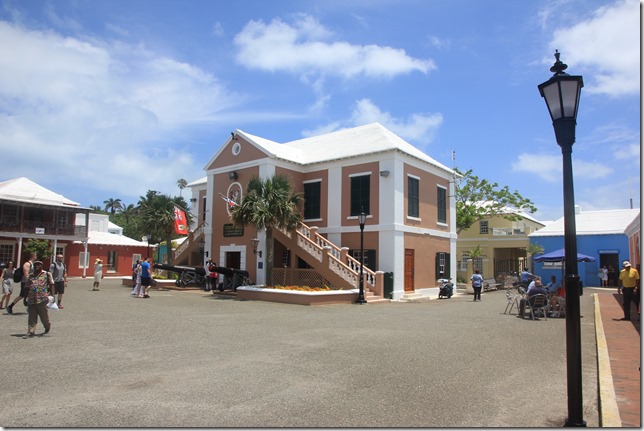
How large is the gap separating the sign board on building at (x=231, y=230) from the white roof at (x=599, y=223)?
24.7 meters

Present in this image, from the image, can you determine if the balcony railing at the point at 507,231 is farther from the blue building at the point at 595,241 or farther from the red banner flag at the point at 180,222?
the red banner flag at the point at 180,222

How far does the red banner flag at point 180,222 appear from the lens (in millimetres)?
27406

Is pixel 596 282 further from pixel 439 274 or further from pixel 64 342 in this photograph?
pixel 64 342

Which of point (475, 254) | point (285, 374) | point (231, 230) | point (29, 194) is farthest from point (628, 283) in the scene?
point (29, 194)

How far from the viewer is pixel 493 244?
43000mm

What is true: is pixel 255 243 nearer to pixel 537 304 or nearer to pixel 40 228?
pixel 537 304

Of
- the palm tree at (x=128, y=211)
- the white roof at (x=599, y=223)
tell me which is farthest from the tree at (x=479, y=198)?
the palm tree at (x=128, y=211)

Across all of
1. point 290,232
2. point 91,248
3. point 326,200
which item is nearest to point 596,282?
point 326,200

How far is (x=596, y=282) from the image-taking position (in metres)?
34.6

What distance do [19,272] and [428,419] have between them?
47.5 ft

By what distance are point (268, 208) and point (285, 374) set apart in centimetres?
1351

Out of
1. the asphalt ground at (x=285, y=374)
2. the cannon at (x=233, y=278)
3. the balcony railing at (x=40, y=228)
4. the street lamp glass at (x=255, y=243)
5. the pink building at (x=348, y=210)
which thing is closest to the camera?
the asphalt ground at (x=285, y=374)

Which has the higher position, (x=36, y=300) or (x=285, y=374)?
(x=36, y=300)

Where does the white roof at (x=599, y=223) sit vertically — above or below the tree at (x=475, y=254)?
above
